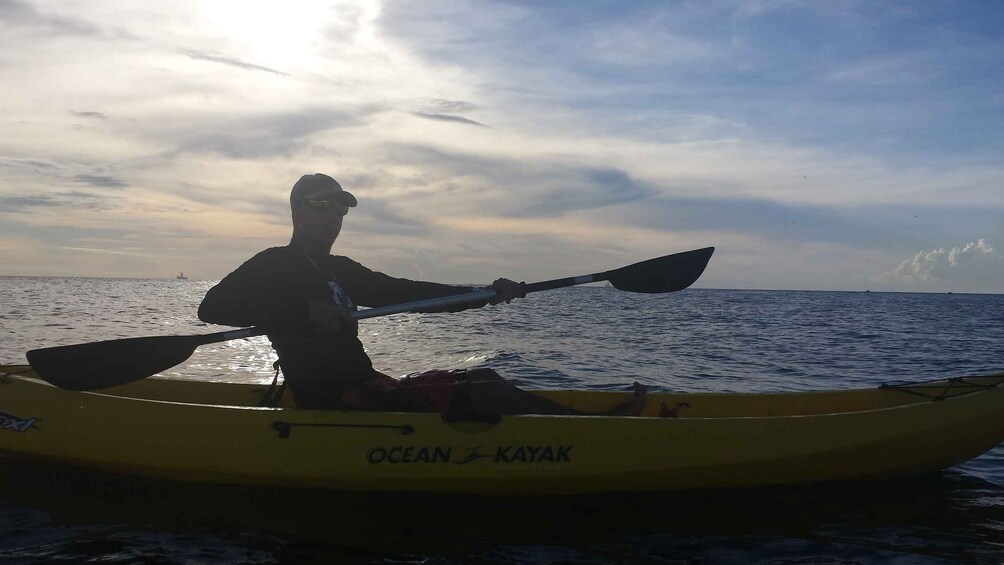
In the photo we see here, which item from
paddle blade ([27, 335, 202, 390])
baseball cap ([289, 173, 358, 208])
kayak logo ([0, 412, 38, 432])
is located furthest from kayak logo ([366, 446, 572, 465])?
kayak logo ([0, 412, 38, 432])

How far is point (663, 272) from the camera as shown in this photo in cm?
596

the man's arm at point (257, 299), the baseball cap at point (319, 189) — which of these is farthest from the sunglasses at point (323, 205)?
the man's arm at point (257, 299)

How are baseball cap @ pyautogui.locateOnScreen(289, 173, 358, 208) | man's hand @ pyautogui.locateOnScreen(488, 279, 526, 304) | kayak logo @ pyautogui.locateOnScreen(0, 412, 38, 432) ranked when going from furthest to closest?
man's hand @ pyautogui.locateOnScreen(488, 279, 526, 304), kayak logo @ pyautogui.locateOnScreen(0, 412, 38, 432), baseball cap @ pyautogui.locateOnScreen(289, 173, 358, 208)

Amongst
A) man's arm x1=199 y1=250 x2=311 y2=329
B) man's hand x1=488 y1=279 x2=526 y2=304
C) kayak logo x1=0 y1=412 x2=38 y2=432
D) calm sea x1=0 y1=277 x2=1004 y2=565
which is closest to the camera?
calm sea x1=0 y1=277 x2=1004 y2=565

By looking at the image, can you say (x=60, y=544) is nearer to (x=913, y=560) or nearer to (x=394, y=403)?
(x=394, y=403)

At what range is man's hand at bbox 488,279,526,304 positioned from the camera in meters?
5.37

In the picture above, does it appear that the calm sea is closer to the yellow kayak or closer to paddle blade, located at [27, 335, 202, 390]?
the yellow kayak

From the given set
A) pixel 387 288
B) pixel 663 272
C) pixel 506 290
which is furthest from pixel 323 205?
pixel 663 272

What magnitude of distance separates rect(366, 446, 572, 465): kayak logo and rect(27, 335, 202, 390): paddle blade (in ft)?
4.89

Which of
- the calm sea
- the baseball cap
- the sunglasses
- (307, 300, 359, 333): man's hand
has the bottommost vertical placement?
the calm sea

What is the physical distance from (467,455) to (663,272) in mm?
2444

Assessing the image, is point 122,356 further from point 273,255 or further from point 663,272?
point 663,272

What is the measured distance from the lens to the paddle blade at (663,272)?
5941mm

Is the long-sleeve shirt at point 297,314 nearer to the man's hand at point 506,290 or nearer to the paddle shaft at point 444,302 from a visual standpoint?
the paddle shaft at point 444,302
